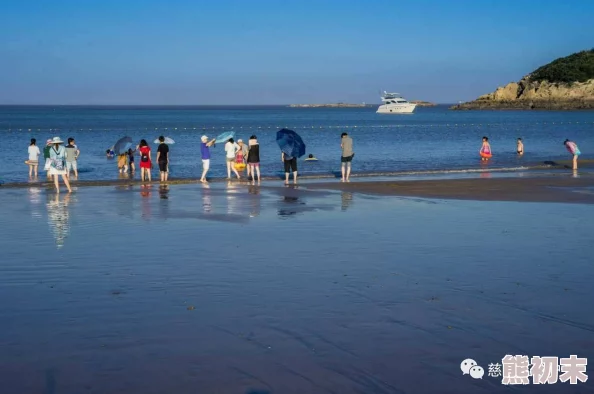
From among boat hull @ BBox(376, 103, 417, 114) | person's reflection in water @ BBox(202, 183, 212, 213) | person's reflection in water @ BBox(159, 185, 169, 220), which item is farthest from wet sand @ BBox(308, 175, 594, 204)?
boat hull @ BBox(376, 103, 417, 114)

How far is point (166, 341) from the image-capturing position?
27.1ft

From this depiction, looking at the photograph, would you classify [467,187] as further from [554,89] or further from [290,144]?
[554,89]

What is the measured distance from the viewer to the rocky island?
166 m

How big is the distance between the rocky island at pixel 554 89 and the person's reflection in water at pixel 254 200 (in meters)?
146

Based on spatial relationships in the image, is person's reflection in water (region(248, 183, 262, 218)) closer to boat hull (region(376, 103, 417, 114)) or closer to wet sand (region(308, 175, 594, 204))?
wet sand (region(308, 175, 594, 204))

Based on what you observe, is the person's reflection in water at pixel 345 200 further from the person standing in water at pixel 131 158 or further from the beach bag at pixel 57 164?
the person standing in water at pixel 131 158

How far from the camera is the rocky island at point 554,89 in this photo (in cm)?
16556

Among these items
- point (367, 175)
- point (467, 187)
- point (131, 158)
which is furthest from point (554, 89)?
point (467, 187)

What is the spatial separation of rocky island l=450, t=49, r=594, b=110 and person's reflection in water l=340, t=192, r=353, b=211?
14627 centimetres

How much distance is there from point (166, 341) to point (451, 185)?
17728mm

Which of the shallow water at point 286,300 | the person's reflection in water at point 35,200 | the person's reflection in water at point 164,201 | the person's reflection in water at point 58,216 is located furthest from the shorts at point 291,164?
the shallow water at point 286,300

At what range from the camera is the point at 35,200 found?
67.5 feet

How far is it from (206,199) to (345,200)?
3684 millimetres

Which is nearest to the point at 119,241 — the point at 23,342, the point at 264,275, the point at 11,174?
the point at 264,275
